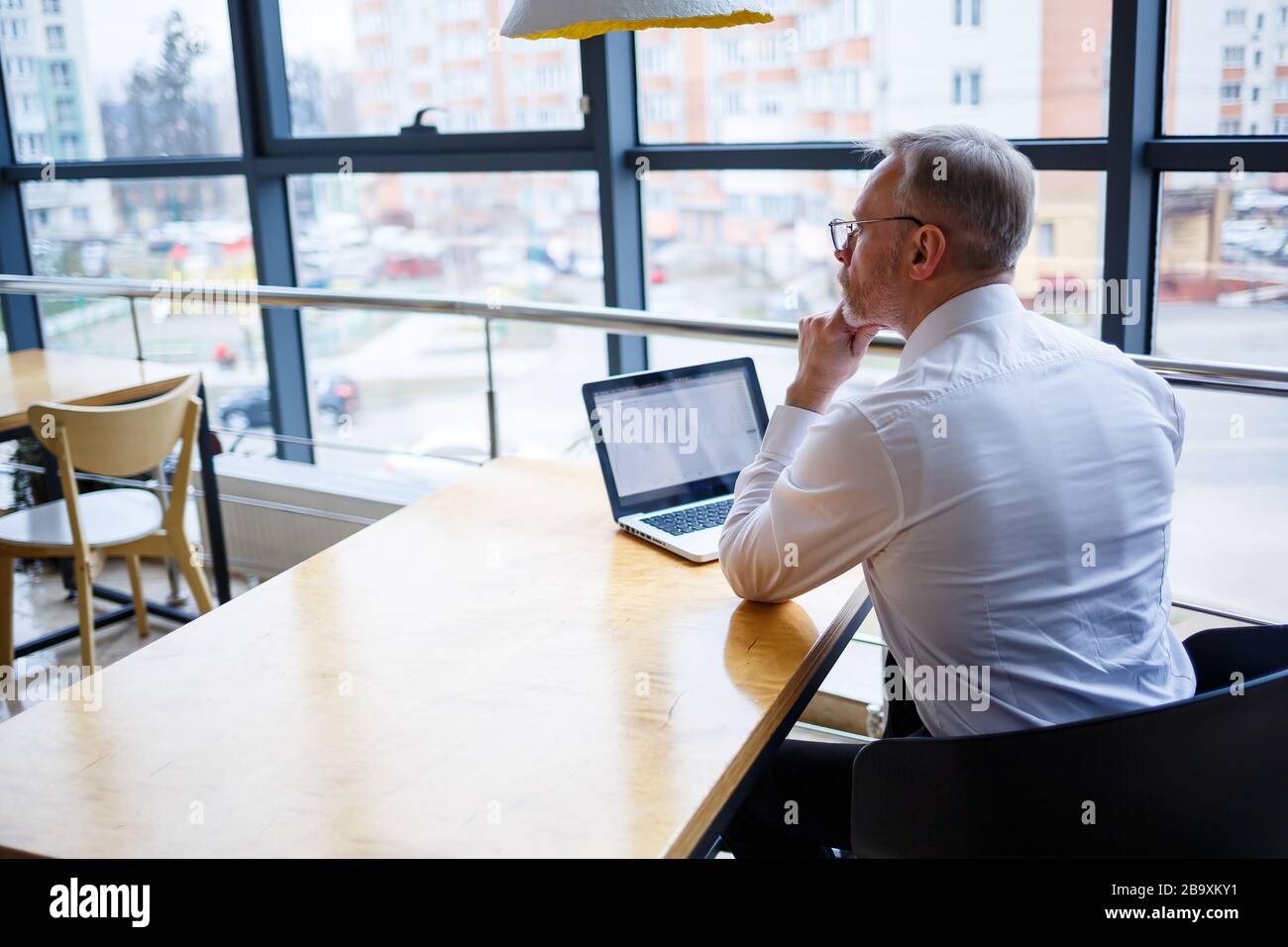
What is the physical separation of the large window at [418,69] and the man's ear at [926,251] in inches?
84.2

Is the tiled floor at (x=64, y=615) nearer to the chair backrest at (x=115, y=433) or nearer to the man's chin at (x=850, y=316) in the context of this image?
the chair backrest at (x=115, y=433)

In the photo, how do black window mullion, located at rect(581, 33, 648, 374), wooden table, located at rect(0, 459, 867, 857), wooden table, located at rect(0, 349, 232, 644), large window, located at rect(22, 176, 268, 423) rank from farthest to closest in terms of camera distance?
1. large window, located at rect(22, 176, 268, 423)
2. black window mullion, located at rect(581, 33, 648, 374)
3. wooden table, located at rect(0, 349, 232, 644)
4. wooden table, located at rect(0, 459, 867, 857)

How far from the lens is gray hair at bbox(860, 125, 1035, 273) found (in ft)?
4.65

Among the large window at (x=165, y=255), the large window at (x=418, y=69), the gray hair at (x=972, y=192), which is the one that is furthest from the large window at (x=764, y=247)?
the large window at (x=165, y=255)

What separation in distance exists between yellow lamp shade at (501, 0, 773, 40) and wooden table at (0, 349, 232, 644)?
209 cm

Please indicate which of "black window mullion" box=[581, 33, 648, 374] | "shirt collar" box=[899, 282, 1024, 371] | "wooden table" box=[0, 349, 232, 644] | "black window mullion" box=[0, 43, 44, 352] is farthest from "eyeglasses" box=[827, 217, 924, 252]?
"black window mullion" box=[0, 43, 44, 352]

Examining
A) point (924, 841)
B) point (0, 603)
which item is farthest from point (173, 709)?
point (0, 603)

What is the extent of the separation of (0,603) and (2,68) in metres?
2.55

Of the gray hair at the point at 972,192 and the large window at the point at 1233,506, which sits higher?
the gray hair at the point at 972,192

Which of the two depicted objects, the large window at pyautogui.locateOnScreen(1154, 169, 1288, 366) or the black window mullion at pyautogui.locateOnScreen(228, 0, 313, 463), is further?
the black window mullion at pyautogui.locateOnScreen(228, 0, 313, 463)

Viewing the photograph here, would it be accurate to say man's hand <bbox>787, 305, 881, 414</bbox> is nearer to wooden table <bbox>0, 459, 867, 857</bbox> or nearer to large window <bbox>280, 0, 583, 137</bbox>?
wooden table <bbox>0, 459, 867, 857</bbox>

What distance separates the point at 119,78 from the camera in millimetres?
4324

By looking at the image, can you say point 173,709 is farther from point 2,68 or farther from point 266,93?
point 2,68

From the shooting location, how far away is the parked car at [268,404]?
13.9ft
